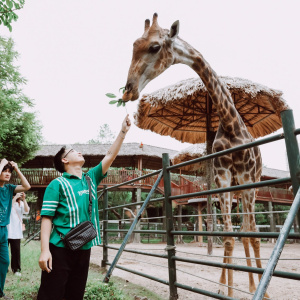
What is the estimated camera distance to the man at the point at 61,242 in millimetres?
1926

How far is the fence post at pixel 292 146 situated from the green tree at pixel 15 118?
1370cm

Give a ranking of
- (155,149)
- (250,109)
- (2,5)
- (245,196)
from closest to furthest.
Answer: (245,196), (2,5), (250,109), (155,149)

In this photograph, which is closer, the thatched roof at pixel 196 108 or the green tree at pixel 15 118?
the thatched roof at pixel 196 108

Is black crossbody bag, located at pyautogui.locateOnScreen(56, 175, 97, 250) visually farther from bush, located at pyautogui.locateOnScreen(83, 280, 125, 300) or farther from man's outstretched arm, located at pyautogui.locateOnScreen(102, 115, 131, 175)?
bush, located at pyautogui.locateOnScreen(83, 280, 125, 300)

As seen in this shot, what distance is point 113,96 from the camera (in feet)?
9.70

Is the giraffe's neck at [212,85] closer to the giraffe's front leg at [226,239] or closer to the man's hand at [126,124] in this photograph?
the giraffe's front leg at [226,239]

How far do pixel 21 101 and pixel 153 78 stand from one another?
13031 mm

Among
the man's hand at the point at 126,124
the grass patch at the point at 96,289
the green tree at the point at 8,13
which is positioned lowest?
the grass patch at the point at 96,289

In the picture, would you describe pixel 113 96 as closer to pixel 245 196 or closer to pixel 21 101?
pixel 245 196

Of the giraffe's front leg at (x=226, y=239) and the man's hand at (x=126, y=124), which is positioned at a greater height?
the man's hand at (x=126, y=124)

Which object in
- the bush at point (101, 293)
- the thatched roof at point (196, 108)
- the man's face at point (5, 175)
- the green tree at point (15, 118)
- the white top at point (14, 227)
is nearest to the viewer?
the bush at point (101, 293)

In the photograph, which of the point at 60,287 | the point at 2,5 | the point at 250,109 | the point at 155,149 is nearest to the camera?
the point at 60,287

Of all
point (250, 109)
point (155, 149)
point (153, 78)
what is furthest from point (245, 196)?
point (155, 149)

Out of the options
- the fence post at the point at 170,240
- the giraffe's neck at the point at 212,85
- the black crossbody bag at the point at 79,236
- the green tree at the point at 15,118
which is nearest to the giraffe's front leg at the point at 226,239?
the fence post at the point at 170,240
